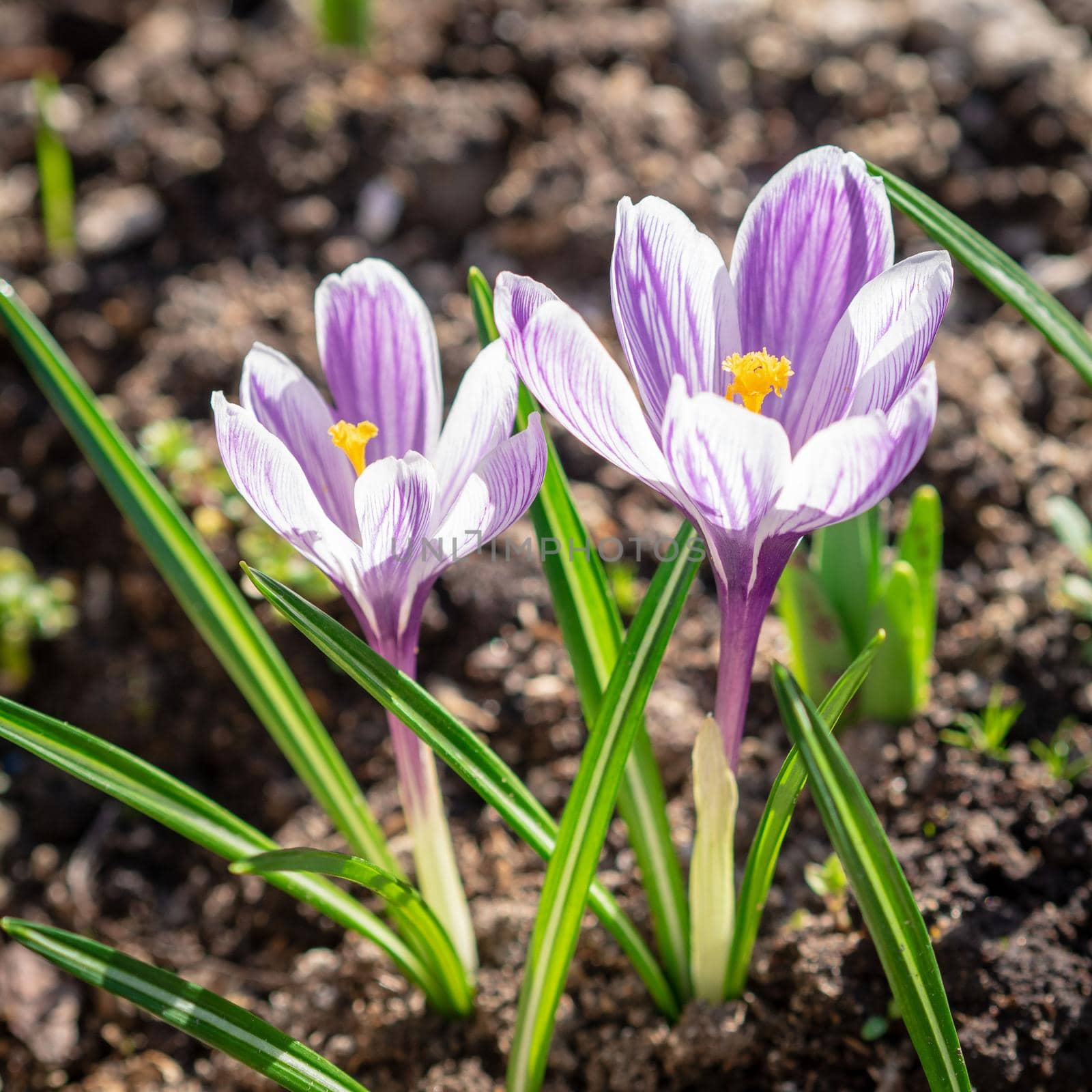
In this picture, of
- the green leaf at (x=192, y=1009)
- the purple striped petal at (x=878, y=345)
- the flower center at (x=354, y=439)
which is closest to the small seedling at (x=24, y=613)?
the green leaf at (x=192, y=1009)

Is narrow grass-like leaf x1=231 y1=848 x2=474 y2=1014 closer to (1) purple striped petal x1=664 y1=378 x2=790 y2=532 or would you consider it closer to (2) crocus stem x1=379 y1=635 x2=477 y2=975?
(2) crocus stem x1=379 y1=635 x2=477 y2=975

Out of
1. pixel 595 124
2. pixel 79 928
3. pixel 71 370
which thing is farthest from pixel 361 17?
pixel 79 928

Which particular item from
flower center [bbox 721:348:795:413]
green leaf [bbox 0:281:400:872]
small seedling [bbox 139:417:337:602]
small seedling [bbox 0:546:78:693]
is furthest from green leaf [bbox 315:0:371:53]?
flower center [bbox 721:348:795:413]

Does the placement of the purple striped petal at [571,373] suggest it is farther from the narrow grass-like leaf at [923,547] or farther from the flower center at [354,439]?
the narrow grass-like leaf at [923,547]

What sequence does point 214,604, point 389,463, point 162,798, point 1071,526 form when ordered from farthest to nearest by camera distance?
point 1071,526
point 214,604
point 162,798
point 389,463

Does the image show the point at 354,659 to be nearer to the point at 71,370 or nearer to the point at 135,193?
the point at 71,370

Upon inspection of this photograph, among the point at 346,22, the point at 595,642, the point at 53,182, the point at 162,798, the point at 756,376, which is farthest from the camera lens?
the point at 346,22

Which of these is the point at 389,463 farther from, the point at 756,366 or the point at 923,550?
the point at 923,550

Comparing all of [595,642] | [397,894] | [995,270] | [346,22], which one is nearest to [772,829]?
[595,642]

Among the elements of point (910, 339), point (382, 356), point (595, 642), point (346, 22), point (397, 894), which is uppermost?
point (346, 22)
